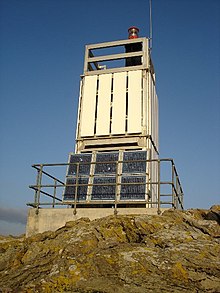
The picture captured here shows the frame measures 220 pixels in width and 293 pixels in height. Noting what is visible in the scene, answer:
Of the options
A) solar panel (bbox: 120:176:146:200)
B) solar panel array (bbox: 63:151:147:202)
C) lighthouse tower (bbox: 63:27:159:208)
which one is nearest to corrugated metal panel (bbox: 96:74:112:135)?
lighthouse tower (bbox: 63:27:159:208)

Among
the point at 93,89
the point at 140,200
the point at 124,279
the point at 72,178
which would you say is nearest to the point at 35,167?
the point at 72,178

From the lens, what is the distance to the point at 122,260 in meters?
6.32

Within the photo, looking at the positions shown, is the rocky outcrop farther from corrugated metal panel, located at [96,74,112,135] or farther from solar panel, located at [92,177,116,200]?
corrugated metal panel, located at [96,74,112,135]

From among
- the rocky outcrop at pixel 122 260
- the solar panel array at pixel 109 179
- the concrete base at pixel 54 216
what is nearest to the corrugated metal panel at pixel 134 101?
the solar panel array at pixel 109 179

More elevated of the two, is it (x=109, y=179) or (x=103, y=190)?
(x=109, y=179)

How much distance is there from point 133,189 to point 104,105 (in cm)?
490

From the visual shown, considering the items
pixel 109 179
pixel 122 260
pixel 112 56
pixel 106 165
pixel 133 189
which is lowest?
pixel 122 260

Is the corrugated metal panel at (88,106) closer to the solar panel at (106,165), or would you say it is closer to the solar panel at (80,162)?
the solar panel at (80,162)

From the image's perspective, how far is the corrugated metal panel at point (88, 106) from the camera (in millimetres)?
15156

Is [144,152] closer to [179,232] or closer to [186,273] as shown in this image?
[179,232]

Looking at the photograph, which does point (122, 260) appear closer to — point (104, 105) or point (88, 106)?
point (104, 105)

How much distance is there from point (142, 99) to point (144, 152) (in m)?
3.04

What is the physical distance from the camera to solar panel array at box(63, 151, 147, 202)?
11.7m

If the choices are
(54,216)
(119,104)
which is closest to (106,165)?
→ (54,216)
